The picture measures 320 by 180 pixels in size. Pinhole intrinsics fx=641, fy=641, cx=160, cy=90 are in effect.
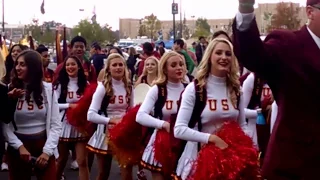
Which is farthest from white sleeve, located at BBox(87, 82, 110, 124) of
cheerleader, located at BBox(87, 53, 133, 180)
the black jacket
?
the black jacket

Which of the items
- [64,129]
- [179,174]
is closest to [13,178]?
[179,174]

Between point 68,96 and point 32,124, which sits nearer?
point 32,124

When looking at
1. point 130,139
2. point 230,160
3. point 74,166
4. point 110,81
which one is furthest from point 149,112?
point 74,166

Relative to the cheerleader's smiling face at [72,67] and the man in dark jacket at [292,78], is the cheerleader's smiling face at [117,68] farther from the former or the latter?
the man in dark jacket at [292,78]

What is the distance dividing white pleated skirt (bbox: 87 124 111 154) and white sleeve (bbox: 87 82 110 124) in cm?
32

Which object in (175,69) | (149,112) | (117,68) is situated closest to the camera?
(149,112)

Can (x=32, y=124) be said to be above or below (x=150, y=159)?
above

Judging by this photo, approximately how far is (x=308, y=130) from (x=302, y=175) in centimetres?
24

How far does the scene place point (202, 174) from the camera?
452 centimetres

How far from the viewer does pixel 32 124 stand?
18.2 feet

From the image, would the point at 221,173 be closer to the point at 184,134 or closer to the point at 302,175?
the point at 184,134

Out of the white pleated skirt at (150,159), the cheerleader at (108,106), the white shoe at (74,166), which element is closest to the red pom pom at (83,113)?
the cheerleader at (108,106)

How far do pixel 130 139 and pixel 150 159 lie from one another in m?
0.58

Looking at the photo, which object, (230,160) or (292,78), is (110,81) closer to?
(230,160)
